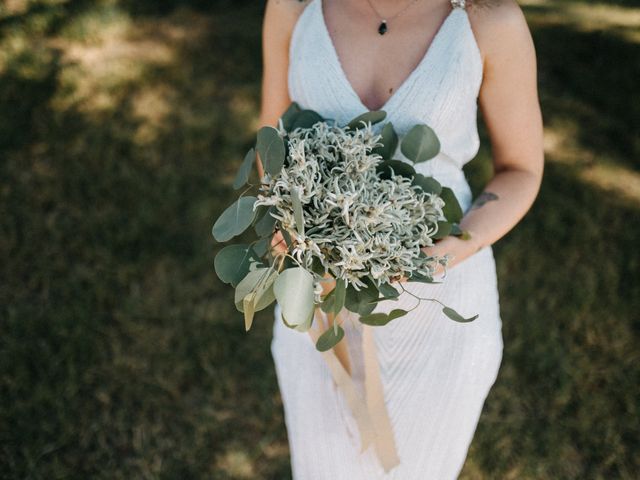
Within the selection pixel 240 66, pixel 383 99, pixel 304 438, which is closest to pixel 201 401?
pixel 304 438

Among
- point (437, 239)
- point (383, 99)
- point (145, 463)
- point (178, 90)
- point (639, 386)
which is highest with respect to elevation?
point (383, 99)

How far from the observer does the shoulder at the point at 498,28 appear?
187 cm

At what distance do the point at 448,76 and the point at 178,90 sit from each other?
9.98ft

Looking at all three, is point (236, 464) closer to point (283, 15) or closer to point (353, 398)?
point (353, 398)

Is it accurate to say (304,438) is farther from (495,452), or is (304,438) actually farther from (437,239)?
(495,452)

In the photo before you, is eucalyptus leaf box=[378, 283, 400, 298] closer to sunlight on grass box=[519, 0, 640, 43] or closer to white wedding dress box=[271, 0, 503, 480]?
white wedding dress box=[271, 0, 503, 480]

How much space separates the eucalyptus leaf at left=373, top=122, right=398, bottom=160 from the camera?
1.77 metres

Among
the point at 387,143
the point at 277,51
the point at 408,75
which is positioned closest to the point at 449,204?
the point at 387,143

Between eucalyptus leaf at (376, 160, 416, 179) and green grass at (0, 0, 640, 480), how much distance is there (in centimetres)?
181

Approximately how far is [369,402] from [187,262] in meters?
2.00

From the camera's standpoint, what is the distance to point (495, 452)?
120 inches

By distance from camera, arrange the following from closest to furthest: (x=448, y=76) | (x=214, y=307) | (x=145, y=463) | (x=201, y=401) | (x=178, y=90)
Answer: (x=448, y=76), (x=145, y=463), (x=201, y=401), (x=214, y=307), (x=178, y=90)

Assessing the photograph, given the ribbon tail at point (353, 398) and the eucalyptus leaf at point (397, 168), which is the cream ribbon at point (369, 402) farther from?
the eucalyptus leaf at point (397, 168)

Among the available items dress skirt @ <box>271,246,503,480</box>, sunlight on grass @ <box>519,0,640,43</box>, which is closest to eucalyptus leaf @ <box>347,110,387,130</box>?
dress skirt @ <box>271,246,503,480</box>
